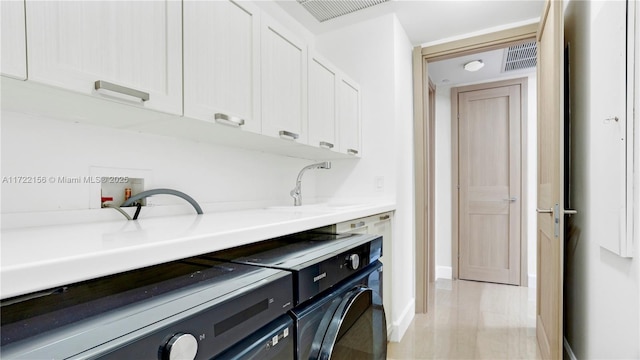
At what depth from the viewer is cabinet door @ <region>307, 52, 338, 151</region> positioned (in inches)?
75.5

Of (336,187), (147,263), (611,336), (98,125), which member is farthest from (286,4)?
(611,336)

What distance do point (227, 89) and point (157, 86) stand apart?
12.2 inches

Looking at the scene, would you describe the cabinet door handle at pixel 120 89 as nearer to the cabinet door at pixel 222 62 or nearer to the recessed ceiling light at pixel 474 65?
the cabinet door at pixel 222 62

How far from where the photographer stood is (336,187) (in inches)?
99.2

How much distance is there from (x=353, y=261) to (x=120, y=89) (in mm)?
931

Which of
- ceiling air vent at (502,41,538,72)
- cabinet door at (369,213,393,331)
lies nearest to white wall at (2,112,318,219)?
cabinet door at (369,213,393,331)

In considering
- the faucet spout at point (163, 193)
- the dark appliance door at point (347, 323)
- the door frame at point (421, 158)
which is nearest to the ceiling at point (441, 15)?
the door frame at point (421, 158)

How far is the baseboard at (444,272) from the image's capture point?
3.74 meters

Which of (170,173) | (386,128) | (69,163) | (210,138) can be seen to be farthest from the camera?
(386,128)

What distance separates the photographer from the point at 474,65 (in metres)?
3.13

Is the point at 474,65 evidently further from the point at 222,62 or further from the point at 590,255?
the point at 222,62

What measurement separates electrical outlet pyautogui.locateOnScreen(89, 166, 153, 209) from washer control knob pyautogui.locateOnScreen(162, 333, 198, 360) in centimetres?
88

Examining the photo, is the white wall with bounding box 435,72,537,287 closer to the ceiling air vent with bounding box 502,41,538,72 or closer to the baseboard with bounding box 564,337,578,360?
the ceiling air vent with bounding box 502,41,538,72

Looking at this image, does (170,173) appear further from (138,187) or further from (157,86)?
(157,86)
